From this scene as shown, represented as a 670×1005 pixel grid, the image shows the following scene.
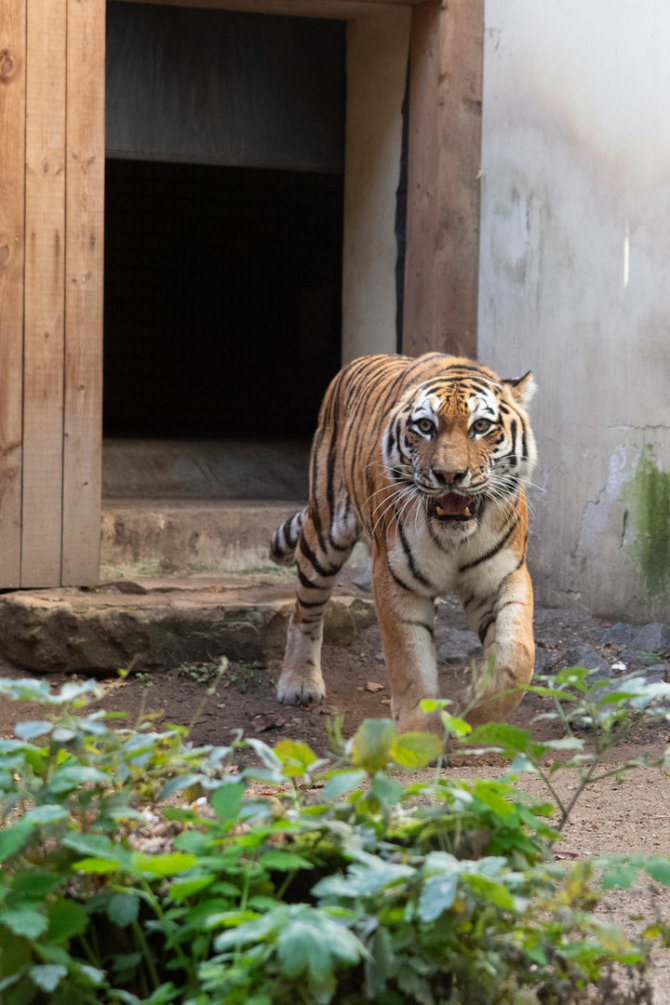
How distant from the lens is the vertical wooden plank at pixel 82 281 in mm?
5293

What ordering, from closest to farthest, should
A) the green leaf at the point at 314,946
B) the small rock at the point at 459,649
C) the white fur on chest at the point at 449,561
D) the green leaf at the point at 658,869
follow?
the green leaf at the point at 314,946 → the green leaf at the point at 658,869 → the white fur on chest at the point at 449,561 → the small rock at the point at 459,649

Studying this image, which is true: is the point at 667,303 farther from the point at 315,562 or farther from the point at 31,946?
the point at 31,946

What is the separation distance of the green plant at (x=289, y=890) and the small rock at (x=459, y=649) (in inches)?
146

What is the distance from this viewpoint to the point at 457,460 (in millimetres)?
3674

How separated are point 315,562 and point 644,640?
4.82ft

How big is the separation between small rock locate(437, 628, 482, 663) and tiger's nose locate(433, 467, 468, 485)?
6.10ft

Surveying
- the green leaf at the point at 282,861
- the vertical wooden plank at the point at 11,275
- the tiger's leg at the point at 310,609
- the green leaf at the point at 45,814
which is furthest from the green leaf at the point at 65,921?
the vertical wooden plank at the point at 11,275

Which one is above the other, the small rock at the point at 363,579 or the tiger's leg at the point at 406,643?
the tiger's leg at the point at 406,643

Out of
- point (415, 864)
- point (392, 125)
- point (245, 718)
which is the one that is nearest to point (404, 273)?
point (392, 125)

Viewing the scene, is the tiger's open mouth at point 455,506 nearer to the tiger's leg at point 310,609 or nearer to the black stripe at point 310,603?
the tiger's leg at point 310,609

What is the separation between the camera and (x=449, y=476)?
145 inches

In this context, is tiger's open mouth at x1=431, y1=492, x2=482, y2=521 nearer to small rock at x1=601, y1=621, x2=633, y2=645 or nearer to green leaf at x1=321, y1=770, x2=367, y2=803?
small rock at x1=601, y1=621, x2=633, y2=645

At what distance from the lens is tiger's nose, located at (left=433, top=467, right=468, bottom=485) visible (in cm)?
367

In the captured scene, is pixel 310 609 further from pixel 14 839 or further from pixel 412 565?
pixel 14 839
